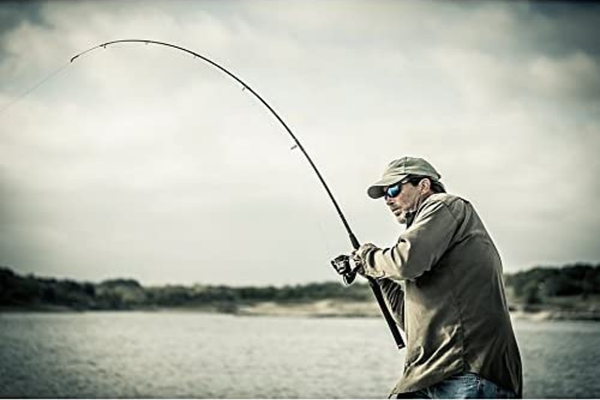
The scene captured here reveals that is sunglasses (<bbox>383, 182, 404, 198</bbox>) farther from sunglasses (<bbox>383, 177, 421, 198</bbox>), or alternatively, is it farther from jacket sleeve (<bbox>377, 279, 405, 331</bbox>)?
jacket sleeve (<bbox>377, 279, 405, 331</bbox>)

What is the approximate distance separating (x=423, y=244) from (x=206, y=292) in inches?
126

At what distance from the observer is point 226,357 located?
15.8 feet

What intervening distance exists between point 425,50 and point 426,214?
2956mm

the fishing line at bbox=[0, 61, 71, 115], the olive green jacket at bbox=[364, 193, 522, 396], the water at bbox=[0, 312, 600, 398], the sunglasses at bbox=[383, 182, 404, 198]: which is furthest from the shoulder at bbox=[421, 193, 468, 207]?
the fishing line at bbox=[0, 61, 71, 115]

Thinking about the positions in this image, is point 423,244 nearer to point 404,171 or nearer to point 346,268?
point 404,171

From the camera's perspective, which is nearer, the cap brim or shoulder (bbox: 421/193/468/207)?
shoulder (bbox: 421/193/468/207)

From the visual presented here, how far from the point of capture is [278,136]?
187 inches

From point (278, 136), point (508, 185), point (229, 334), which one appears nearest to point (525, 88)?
point (508, 185)

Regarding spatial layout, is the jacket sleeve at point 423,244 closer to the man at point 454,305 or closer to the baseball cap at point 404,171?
the man at point 454,305

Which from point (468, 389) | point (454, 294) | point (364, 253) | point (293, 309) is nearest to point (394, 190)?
point (364, 253)

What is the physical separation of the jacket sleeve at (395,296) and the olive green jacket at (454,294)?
229 millimetres

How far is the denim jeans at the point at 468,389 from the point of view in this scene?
1.85 metres

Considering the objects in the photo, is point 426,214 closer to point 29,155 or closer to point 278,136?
point 278,136

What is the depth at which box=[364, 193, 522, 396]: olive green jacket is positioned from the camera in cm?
184
